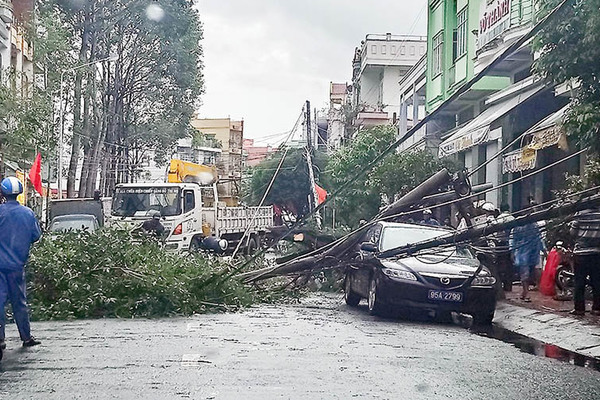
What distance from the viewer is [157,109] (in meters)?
46.1

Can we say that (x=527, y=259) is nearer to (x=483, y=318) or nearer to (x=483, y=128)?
(x=483, y=318)

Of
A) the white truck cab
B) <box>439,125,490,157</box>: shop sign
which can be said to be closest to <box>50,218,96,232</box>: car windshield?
the white truck cab

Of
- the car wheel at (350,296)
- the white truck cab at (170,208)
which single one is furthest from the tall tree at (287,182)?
the car wheel at (350,296)

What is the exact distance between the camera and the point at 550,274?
1781cm

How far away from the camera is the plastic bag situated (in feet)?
57.8

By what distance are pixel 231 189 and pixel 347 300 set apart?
926 inches

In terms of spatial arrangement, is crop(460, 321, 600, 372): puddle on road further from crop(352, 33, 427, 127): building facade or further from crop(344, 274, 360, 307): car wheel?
crop(352, 33, 427, 127): building facade

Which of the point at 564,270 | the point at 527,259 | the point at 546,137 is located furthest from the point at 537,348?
the point at 546,137

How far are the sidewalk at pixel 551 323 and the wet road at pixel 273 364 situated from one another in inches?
40.9

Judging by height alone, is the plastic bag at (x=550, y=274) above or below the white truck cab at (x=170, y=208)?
below

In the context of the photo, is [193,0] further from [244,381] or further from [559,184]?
[244,381]

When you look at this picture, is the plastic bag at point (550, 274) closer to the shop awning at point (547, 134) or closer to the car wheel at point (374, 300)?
the shop awning at point (547, 134)

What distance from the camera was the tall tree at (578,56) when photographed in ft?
38.4

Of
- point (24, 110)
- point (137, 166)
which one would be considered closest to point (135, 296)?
point (24, 110)
